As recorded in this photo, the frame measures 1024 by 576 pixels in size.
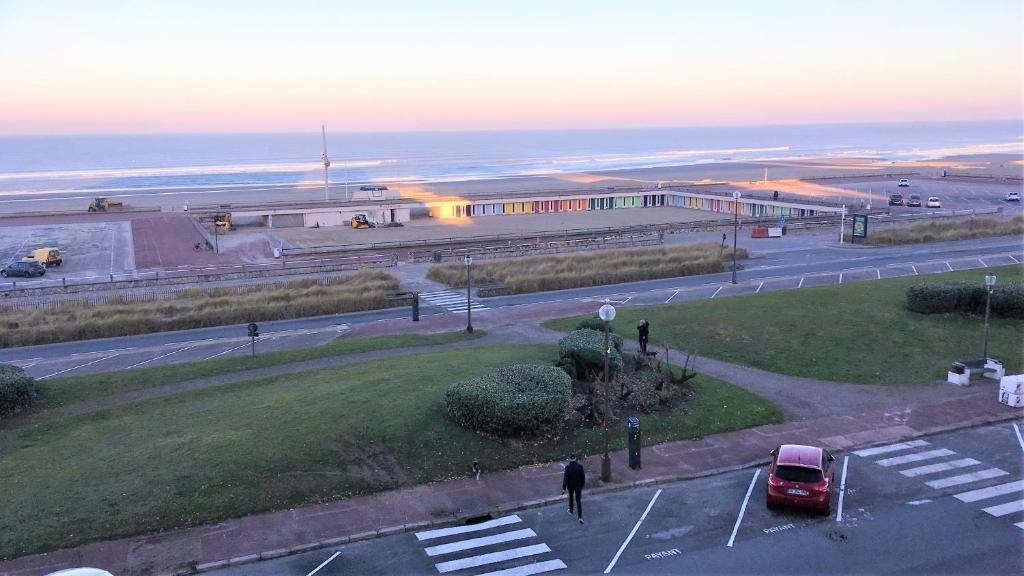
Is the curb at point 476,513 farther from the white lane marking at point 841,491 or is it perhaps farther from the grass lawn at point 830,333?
the grass lawn at point 830,333

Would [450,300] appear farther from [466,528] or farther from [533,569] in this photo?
[533,569]

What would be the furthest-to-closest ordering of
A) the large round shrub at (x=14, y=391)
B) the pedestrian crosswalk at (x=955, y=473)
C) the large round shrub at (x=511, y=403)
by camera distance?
the large round shrub at (x=14, y=391)
the large round shrub at (x=511, y=403)
the pedestrian crosswalk at (x=955, y=473)

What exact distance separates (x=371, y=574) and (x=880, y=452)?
11660mm

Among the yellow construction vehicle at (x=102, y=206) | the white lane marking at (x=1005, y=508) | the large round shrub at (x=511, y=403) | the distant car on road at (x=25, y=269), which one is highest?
the yellow construction vehicle at (x=102, y=206)

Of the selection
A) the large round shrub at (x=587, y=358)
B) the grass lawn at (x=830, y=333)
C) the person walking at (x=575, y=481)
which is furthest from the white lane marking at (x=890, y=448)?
the person walking at (x=575, y=481)

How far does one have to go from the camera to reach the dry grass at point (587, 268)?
39.5 meters

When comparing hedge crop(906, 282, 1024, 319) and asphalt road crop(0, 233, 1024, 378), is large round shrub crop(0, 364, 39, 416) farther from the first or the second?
hedge crop(906, 282, 1024, 319)

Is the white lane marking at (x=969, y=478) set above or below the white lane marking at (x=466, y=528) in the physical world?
above

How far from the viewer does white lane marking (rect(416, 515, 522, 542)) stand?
13.4m

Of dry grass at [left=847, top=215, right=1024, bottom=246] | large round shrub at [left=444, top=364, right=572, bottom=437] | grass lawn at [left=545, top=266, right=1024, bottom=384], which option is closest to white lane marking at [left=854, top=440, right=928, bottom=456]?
grass lawn at [left=545, top=266, right=1024, bottom=384]

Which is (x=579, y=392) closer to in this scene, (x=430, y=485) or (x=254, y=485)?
(x=430, y=485)

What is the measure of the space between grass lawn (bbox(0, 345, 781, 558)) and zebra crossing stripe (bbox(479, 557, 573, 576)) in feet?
12.0

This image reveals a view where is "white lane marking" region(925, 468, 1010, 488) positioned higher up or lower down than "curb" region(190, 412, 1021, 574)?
higher up

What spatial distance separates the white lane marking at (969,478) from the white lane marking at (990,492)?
0.38 meters
